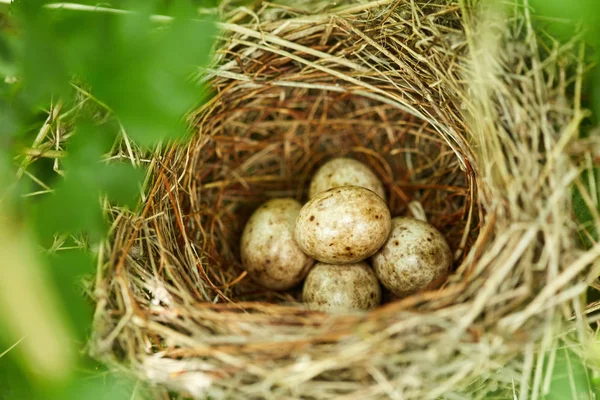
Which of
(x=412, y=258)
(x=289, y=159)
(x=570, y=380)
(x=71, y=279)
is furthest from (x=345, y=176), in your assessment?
(x=71, y=279)

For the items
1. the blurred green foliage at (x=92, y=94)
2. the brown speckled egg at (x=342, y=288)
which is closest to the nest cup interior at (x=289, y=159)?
the brown speckled egg at (x=342, y=288)

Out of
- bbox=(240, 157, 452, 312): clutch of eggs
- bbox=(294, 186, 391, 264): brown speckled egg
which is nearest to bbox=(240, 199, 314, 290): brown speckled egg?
bbox=(240, 157, 452, 312): clutch of eggs

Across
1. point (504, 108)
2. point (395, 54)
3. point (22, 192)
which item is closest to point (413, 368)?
point (504, 108)

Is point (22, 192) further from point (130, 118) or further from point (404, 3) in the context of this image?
point (404, 3)

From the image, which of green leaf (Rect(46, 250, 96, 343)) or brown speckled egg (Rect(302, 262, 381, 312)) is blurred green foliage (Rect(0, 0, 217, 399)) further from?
brown speckled egg (Rect(302, 262, 381, 312))

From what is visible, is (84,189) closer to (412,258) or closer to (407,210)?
(412,258)
